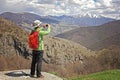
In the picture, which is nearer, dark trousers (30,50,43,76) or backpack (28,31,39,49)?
backpack (28,31,39,49)

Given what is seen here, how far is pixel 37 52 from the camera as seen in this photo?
14773 millimetres

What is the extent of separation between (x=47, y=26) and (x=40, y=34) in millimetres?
532

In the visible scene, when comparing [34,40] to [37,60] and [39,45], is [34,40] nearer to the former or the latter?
[39,45]

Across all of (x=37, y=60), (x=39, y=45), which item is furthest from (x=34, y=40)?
(x=37, y=60)

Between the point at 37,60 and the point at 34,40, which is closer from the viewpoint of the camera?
the point at 34,40

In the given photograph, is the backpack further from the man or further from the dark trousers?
the dark trousers

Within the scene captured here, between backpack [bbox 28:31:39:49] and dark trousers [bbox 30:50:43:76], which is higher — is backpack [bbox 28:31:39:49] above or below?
above

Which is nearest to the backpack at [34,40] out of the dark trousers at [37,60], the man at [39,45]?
the man at [39,45]

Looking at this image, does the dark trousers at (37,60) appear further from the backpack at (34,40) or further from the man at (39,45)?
the backpack at (34,40)

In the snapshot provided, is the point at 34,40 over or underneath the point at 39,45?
over

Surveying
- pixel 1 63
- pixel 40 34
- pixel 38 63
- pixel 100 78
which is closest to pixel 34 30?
pixel 40 34

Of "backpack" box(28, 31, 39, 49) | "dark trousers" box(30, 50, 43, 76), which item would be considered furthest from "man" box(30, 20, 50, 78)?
"backpack" box(28, 31, 39, 49)

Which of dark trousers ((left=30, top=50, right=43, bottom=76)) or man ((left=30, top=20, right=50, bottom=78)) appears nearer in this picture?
man ((left=30, top=20, right=50, bottom=78))

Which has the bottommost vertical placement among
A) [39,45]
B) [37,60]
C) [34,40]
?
[37,60]
